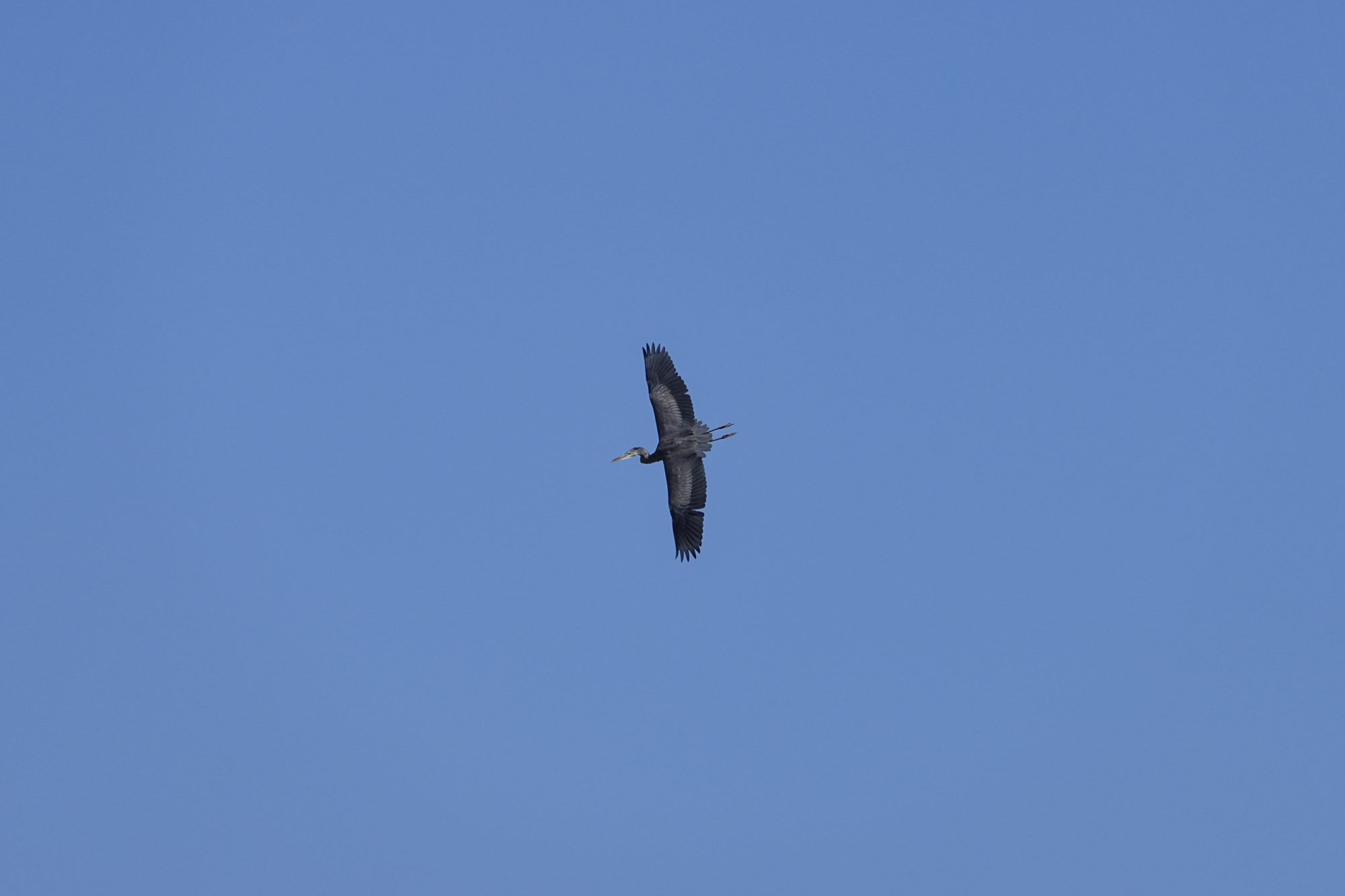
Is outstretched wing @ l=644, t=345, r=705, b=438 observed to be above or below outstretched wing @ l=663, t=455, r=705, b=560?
above

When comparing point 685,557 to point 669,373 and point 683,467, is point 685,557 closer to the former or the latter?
point 683,467

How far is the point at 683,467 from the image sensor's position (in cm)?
4150

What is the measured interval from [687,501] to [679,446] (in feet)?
5.91

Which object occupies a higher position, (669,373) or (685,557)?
(669,373)

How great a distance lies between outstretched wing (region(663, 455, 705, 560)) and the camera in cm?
4153

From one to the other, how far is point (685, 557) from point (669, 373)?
5.88 meters

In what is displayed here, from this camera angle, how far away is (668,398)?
41688 mm

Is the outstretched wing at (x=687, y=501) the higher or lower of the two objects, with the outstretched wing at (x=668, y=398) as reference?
lower

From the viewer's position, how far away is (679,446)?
41.2m

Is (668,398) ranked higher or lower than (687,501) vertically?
higher

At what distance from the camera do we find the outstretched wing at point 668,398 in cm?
4150

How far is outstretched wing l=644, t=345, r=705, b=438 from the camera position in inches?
1634

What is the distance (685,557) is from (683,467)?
2922mm

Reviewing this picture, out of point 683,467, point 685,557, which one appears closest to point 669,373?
point 683,467
